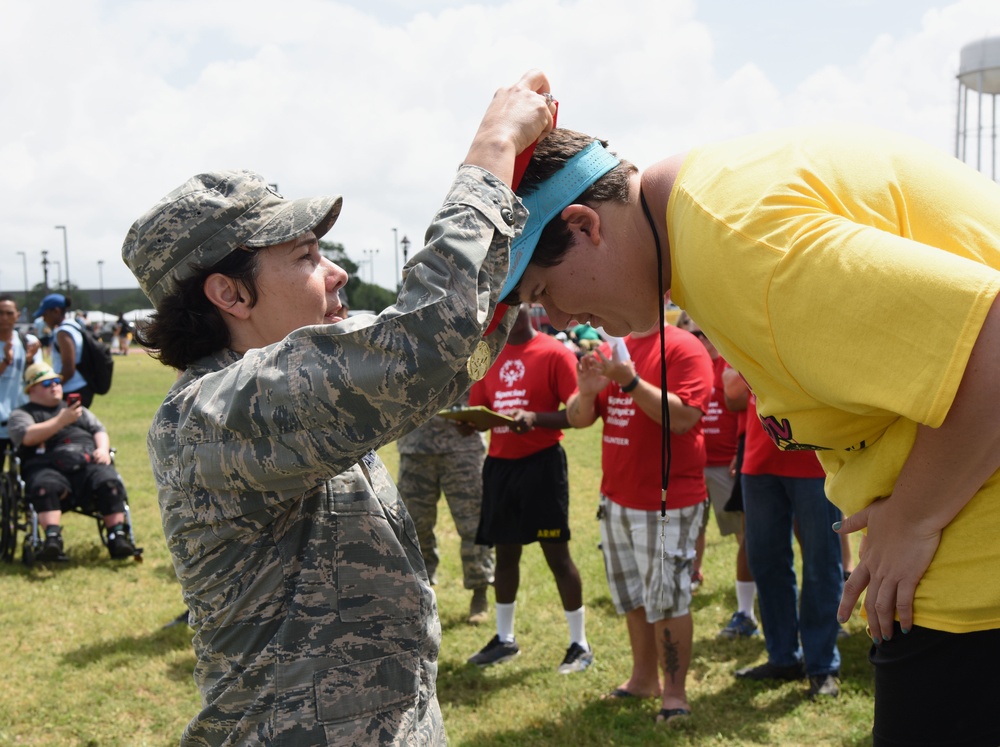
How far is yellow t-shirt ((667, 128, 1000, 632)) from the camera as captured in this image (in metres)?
1.38

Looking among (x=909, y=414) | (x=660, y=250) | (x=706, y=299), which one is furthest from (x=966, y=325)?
(x=660, y=250)

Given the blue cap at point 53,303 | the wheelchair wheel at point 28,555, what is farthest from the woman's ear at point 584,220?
the blue cap at point 53,303

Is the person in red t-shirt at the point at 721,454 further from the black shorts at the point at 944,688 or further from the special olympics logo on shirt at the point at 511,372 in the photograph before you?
the black shorts at the point at 944,688

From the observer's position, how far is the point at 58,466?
867cm

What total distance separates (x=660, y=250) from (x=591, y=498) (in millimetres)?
9257

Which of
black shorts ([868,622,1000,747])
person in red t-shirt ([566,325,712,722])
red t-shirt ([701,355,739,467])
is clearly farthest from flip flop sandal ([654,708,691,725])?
black shorts ([868,622,1000,747])

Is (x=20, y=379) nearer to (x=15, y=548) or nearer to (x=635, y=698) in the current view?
(x=15, y=548)

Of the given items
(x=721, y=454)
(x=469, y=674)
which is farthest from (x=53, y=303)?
(x=721, y=454)

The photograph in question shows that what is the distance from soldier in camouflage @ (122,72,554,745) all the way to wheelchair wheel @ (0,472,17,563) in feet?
24.9

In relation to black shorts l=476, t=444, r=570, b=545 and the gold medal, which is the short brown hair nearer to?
the gold medal

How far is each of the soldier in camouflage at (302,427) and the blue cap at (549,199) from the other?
16 centimetres

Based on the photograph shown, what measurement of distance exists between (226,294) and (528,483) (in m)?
4.21

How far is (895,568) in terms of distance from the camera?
166 cm

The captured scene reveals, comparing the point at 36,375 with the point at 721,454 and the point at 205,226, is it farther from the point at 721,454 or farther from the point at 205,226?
the point at 205,226
